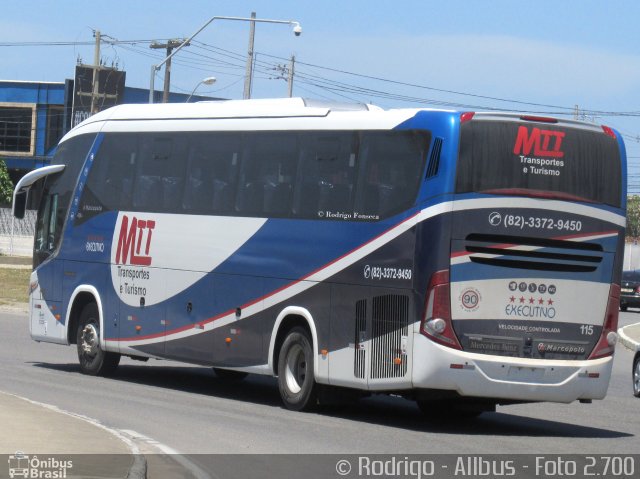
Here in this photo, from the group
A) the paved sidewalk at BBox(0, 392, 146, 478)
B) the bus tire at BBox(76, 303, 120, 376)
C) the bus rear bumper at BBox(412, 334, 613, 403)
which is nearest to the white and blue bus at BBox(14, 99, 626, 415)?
the bus rear bumper at BBox(412, 334, 613, 403)

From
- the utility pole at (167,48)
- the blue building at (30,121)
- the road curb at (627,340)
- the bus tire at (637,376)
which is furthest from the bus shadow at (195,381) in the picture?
the blue building at (30,121)

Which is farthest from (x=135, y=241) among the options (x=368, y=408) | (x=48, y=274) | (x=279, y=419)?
(x=279, y=419)

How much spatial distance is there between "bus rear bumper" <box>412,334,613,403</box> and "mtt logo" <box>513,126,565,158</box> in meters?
2.29

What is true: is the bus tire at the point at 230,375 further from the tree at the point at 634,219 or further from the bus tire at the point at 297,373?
the tree at the point at 634,219

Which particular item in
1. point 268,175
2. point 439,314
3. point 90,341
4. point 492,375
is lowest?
point 90,341

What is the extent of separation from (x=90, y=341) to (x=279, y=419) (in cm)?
600

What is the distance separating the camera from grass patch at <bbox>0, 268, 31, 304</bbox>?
39.9 m

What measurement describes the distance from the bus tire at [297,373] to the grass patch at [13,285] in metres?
23.6

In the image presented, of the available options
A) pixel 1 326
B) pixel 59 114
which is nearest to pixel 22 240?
pixel 59 114

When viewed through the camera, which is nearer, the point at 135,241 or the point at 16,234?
the point at 135,241

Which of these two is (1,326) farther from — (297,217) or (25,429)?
(25,429)

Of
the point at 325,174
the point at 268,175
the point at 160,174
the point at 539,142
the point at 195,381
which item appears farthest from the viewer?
the point at 195,381

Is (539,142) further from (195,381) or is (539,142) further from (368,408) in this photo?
(195,381)

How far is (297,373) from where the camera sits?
1656cm
